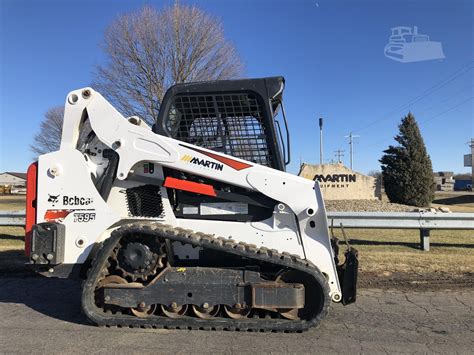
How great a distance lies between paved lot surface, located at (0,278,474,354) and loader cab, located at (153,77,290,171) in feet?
5.89

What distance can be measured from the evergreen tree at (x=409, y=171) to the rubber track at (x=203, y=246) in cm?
2096

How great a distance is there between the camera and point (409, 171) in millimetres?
23562

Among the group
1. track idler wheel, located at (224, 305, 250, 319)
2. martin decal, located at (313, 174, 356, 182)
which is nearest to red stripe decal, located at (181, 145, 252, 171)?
track idler wheel, located at (224, 305, 250, 319)

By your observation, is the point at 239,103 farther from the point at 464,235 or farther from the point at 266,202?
the point at 464,235

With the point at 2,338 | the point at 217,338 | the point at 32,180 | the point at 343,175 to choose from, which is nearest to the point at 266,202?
the point at 217,338

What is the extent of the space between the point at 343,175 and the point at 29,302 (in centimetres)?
1943

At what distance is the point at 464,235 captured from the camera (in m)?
10.7

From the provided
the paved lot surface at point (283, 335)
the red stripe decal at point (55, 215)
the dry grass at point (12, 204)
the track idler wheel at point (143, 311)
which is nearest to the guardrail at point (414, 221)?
the paved lot surface at point (283, 335)

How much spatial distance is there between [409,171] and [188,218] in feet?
70.6

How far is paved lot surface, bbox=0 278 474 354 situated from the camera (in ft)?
12.4

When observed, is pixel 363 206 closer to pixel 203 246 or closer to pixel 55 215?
pixel 203 246

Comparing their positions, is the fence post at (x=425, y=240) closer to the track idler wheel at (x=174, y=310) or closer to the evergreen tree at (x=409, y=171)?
the track idler wheel at (x=174, y=310)

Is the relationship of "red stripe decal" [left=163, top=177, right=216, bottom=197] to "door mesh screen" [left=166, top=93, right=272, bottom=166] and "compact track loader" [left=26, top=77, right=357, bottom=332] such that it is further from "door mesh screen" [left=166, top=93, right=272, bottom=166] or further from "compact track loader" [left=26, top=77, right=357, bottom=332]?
"door mesh screen" [left=166, top=93, right=272, bottom=166]

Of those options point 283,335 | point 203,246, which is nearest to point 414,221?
point 283,335
